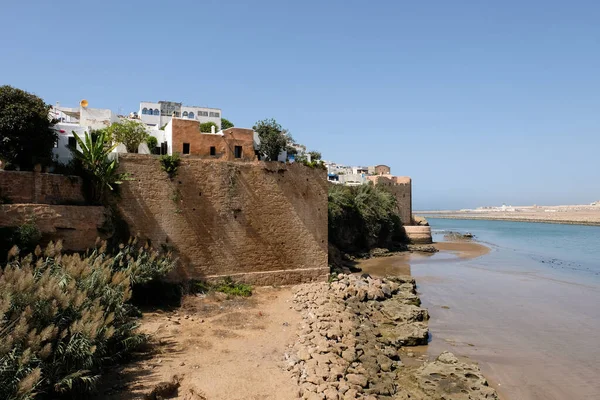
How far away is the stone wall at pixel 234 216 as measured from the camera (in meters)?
13.1

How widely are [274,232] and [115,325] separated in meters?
7.81

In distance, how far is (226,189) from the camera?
46.8ft

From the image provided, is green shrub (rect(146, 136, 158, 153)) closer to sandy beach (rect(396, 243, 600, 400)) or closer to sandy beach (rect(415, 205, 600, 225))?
sandy beach (rect(396, 243, 600, 400))

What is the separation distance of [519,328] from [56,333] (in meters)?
14.0

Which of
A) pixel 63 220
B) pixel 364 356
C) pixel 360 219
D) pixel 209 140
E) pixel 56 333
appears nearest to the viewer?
pixel 56 333

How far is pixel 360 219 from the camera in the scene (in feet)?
94.1

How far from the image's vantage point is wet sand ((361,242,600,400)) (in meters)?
9.73

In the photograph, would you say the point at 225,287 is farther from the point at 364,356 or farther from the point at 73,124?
the point at 73,124

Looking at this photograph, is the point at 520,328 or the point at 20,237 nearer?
the point at 20,237

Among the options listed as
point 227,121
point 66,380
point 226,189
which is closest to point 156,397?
point 66,380

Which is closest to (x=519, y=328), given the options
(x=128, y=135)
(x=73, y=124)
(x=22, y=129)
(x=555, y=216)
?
(x=128, y=135)

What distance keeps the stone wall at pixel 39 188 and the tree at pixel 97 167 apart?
38cm

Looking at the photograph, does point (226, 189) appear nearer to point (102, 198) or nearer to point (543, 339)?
point (102, 198)

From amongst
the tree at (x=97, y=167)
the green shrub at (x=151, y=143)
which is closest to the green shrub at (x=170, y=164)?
the tree at (x=97, y=167)
